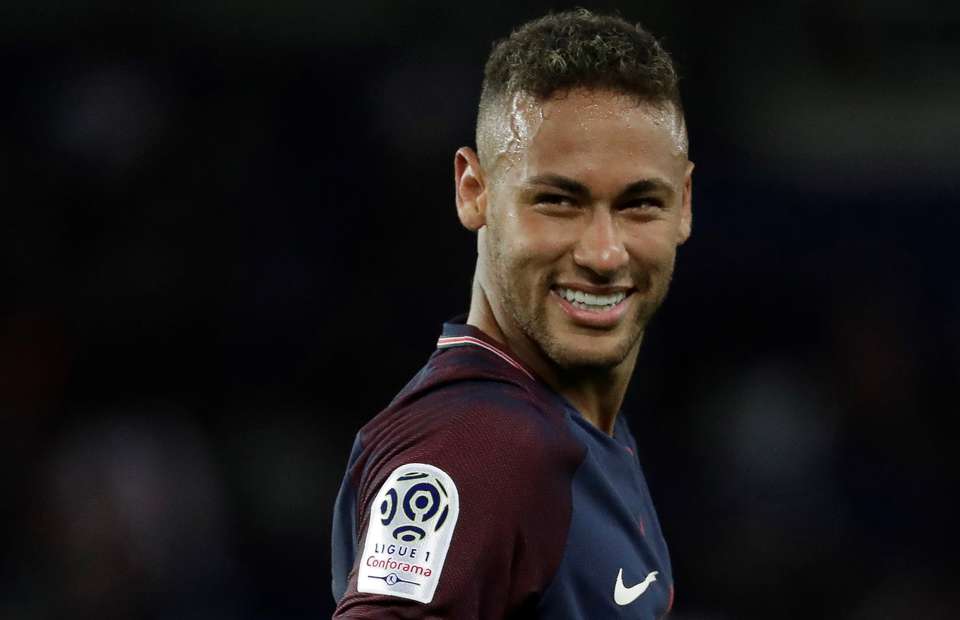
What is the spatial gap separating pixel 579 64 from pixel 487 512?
0.77 metres

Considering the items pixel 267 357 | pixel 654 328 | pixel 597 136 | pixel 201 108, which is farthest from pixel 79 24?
pixel 597 136

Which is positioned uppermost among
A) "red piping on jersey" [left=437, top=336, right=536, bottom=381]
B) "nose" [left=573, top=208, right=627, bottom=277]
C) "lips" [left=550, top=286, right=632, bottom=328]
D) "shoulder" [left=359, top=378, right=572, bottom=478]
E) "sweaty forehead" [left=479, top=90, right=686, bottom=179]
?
"sweaty forehead" [left=479, top=90, right=686, bottom=179]

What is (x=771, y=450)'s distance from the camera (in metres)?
6.21

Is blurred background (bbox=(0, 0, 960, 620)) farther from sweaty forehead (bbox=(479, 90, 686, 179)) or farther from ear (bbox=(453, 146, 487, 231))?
sweaty forehead (bbox=(479, 90, 686, 179))

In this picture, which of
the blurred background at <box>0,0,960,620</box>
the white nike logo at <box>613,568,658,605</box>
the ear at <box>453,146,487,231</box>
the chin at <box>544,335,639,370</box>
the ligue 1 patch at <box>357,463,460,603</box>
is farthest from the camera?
the blurred background at <box>0,0,960,620</box>

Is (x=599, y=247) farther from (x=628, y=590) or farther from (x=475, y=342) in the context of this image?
(x=628, y=590)

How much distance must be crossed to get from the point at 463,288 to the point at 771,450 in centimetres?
162

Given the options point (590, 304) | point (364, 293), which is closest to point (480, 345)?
point (590, 304)

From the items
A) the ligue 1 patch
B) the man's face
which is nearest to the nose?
the man's face

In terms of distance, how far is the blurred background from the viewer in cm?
592

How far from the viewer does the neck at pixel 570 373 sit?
7.71 feet

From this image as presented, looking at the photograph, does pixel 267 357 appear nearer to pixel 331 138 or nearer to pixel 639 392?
pixel 331 138

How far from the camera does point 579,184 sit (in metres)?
2.17

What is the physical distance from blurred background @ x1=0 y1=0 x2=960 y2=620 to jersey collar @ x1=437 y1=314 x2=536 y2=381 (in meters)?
3.63
